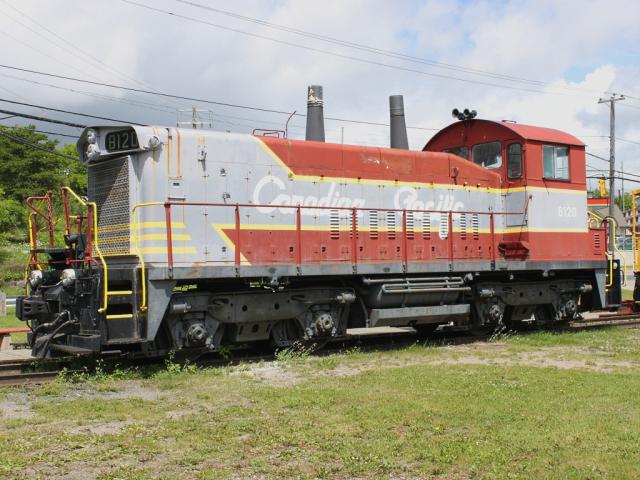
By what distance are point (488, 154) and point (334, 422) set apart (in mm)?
8956

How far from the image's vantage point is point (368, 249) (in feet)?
41.3

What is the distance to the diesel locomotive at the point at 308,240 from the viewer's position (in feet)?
33.2

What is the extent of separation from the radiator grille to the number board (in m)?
0.18

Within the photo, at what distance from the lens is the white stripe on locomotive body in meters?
10.5

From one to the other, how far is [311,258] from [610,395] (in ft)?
17.8

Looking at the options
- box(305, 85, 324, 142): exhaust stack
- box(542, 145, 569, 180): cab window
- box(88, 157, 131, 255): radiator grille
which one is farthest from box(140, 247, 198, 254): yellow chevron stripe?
box(542, 145, 569, 180): cab window

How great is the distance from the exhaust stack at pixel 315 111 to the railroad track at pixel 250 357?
157 inches

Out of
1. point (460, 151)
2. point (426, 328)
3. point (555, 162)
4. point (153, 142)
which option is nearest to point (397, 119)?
point (460, 151)

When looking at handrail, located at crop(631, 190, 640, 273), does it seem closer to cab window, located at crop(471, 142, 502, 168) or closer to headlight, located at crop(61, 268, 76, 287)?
cab window, located at crop(471, 142, 502, 168)

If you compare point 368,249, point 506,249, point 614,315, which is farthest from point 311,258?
point 614,315

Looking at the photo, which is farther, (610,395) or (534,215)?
(534,215)

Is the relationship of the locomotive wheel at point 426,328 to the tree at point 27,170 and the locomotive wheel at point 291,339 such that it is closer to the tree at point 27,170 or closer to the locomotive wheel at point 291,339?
the locomotive wheel at point 291,339

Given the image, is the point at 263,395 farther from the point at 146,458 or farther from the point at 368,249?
the point at 368,249

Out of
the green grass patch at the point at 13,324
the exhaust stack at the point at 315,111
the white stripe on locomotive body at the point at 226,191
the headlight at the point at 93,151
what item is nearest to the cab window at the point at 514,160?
the white stripe on locomotive body at the point at 226,191
